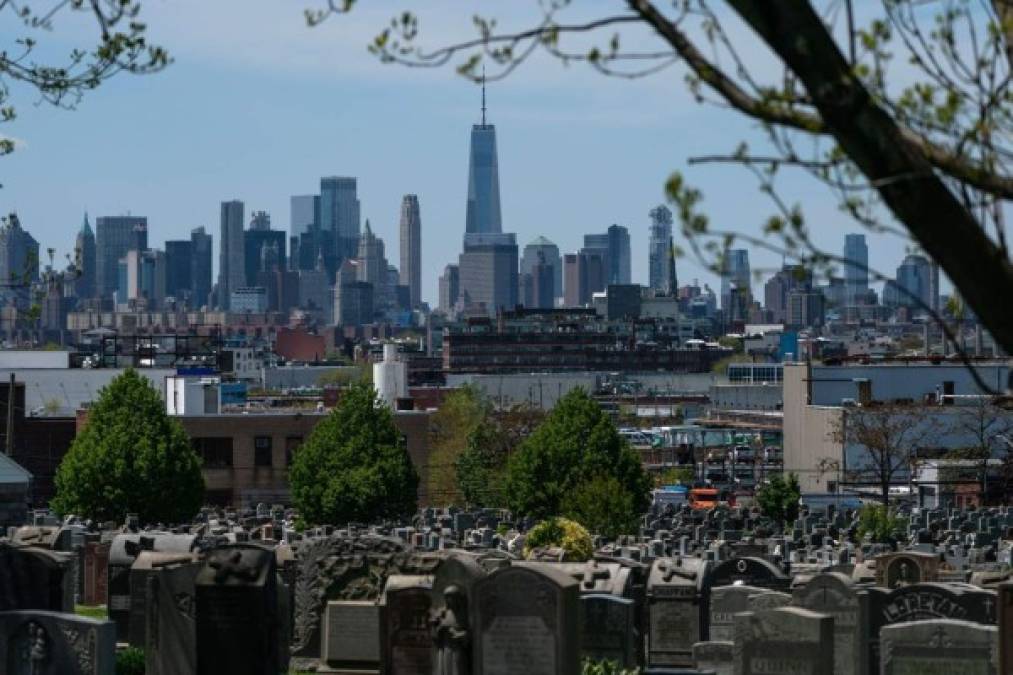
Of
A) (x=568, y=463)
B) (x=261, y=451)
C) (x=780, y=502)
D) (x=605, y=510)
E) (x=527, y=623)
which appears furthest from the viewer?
(x=261, y=451)

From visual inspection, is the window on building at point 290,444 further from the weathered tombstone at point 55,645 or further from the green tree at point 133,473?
the weathered tombstone at point 55,645

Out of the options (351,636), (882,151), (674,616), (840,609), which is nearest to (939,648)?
(840,609)

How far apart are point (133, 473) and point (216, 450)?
991 inches

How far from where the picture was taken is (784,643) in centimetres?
2073

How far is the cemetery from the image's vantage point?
2066cm

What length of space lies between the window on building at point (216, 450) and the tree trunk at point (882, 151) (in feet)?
256

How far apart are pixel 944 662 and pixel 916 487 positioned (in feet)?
197

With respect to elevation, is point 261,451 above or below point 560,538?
above

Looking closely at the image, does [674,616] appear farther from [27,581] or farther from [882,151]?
[882,151]

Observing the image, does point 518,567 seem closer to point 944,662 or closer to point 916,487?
point 944,662

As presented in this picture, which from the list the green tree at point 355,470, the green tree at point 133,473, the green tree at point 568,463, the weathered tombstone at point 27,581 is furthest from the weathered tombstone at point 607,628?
the green tree at point 355,470

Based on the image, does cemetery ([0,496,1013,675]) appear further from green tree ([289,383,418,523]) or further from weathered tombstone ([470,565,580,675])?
green tree ([289,383,418,523])

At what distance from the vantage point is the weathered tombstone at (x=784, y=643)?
20.7m

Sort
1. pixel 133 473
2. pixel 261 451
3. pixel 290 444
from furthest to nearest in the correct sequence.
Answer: pixel 290 444, pixel 261 451, pixel 133 473
